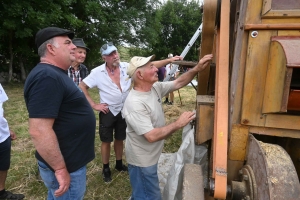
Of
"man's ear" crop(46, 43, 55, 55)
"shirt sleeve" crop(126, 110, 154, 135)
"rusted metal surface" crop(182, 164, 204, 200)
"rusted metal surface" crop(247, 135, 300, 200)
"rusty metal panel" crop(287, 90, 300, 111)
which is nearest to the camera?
"rusted metal surface" crop(247, 135, 300, 200)

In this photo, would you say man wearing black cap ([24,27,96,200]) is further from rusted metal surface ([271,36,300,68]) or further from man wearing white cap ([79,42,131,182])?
rusted metal surface ([271,36,300,68])

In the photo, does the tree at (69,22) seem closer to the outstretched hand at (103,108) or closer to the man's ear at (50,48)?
the outstretched hand at (103,108)

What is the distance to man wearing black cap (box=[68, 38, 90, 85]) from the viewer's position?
11.5 feet

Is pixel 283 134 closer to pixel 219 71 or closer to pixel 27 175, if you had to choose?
pixel 219 71

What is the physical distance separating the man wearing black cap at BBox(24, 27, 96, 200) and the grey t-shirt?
14.2 inches

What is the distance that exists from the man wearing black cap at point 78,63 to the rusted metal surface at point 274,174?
2880 millimetres

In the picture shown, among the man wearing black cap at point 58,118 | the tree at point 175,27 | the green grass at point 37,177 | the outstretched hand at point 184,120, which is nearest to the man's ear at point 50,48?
the man wearing black cap at point 58,118

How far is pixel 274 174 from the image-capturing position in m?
1.09

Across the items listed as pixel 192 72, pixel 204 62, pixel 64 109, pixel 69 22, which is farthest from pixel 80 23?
pixel 64 109

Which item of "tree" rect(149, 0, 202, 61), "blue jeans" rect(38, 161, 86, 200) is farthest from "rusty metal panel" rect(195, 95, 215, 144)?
"tree" rect(149, 0, 202, 61)

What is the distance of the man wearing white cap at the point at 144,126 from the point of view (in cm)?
200

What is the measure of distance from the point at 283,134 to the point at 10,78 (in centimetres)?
1394

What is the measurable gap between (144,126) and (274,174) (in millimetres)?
1107

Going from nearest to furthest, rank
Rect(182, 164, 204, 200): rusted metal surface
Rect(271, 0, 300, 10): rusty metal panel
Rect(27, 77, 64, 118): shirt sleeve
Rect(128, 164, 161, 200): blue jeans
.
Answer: Rect(271, 0, 300, 10): rusty metal panel → Rect(182, 164, 204, 200): rusted metal surface → Rect(27, 77, 64, 118): shirt sleeve → Rect(128, 164, 161, 200): blue jeans
